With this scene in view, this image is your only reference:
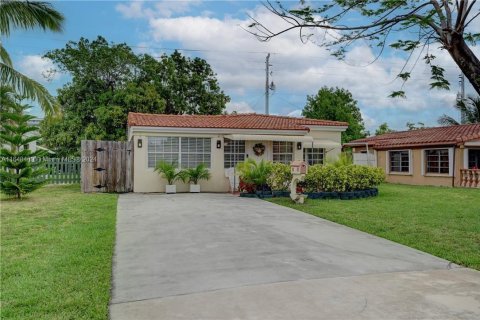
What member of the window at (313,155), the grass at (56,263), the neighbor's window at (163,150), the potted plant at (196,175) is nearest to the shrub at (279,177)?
the potted plant at (196,175)

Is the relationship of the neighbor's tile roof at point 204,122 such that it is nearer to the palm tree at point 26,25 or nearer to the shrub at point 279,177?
the shrub at point 279,177

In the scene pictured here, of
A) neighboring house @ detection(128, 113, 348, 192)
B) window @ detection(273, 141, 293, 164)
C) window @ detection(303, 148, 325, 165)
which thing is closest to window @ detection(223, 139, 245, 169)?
neighboring house @ detection(128, 113, 348, 192)

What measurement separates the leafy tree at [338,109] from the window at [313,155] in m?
20.5

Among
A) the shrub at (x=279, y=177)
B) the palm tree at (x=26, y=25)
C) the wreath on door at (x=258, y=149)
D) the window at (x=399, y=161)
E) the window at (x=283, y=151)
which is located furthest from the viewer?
the window at (x=399, y=161)

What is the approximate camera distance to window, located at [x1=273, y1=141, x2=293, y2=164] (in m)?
19.3

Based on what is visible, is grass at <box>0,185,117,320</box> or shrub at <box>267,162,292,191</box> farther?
shrub at <box>267,162,292,191</box>

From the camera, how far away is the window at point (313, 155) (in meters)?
22.6

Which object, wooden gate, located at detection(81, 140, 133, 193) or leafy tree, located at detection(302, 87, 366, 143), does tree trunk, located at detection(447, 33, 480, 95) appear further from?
leafy tree, located at detection(302, 87, 366, 143)

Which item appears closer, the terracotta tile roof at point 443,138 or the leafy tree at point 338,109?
the terracotta tile roof at point 443,138

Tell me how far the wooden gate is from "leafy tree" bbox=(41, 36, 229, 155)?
11078 mm

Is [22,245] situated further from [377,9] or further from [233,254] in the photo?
[377,9]

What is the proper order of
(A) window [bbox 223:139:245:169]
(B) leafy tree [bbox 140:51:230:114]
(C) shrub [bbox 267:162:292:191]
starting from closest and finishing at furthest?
(C) shrub [bbox 267:162:292:191] → (A) window [bbox 223:139:245:169] → (B) leafy tree [bbox 140:51:230:114]

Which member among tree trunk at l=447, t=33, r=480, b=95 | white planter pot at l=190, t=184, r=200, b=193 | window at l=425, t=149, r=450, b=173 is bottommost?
white planter pot at l=190, t=184, r=200, b=193

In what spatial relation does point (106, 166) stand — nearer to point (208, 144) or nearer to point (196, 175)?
point (196, 175)
